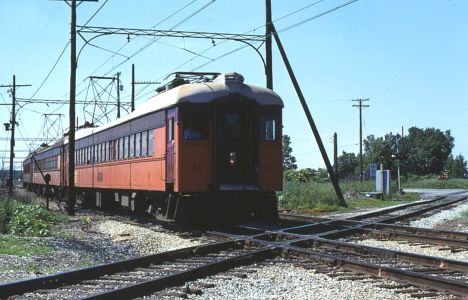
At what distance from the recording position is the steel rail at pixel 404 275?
6.88m

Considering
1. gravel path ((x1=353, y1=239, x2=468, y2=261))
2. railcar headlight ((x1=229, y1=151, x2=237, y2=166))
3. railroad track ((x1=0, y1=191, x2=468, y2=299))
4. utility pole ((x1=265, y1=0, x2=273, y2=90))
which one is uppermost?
utility pole ((x1=265, y1=0, x2=273, y2=90))

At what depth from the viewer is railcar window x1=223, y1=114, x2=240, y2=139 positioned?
1479 cm

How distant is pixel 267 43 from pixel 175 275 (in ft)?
55.6

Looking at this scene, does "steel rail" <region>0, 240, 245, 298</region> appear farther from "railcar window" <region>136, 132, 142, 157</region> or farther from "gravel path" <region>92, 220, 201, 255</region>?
"railcar window" <region>136, 132, 142, 157</region>

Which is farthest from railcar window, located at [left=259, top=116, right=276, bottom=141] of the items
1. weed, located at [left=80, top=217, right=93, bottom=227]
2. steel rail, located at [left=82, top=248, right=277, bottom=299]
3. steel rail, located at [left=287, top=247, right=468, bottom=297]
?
weed, located at [left=80, top=217, right=93, bottom=227]

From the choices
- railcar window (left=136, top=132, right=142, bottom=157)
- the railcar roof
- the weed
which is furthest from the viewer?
the weed

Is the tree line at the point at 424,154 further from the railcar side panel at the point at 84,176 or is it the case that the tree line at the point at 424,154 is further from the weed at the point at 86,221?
the weed at the point at 86,221

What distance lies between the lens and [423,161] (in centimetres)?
12138

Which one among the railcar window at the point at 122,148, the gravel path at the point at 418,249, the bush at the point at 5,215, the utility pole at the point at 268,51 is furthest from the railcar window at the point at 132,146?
the gravel path at the point at 418,249

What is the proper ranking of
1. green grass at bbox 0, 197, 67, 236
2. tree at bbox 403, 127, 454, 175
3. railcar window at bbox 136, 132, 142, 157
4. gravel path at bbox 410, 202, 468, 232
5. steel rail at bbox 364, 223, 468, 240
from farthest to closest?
tree at bbox 403, 127, 454, 175 < railcar window at bbox 136, 132, 142, 157 < gravel path at bbox 410, 202, 468, 232 < green grass at bbox 0, 197, 67, 236 < steel rail at bbox 364, 223, 468, 240

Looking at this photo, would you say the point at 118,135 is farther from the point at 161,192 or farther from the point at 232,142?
the point at 232,142

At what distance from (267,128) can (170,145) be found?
245 cm

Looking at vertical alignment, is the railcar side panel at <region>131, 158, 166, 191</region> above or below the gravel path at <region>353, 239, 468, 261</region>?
above

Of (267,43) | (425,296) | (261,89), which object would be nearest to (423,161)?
(267,43)
